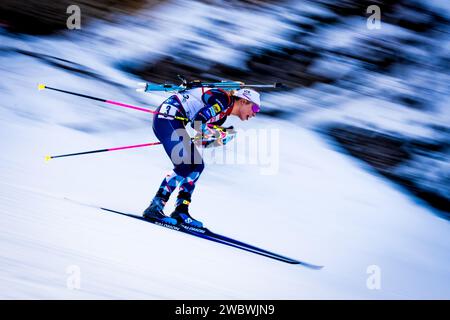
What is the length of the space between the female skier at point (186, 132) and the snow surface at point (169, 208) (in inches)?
6.5

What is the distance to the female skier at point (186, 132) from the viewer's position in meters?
3.68

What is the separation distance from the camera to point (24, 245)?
11.2 ft

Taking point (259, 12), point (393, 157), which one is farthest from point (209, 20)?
point (393, 157)

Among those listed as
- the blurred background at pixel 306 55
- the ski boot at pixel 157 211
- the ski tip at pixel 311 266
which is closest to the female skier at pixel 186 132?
the ski boot at pixel 157 211

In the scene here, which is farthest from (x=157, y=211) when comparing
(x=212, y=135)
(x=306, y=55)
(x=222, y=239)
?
(x=306, y=55)

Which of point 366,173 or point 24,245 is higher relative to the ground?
point 366,173

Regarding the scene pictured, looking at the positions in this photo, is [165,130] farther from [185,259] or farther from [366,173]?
[366,173]

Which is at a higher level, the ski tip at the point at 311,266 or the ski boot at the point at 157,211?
the ski boot at the point at 157,211

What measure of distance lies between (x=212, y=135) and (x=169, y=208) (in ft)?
1.71

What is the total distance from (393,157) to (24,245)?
3201mm

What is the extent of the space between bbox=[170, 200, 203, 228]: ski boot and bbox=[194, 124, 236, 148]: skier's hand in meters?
0.36

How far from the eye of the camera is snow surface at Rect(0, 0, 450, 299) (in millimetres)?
3402

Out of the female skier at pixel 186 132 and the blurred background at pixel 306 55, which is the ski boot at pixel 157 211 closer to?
the female skier at pixel 186 132

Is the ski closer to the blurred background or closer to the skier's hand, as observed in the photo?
the skier's hand
